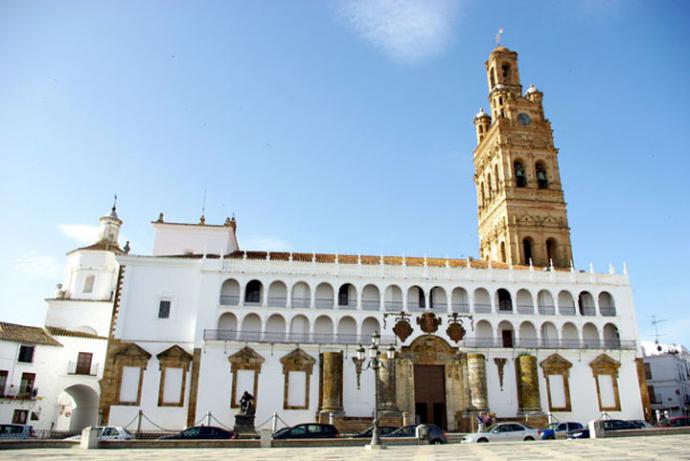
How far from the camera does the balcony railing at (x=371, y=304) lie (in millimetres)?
40156

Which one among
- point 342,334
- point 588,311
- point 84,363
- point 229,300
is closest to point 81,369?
point 84,363

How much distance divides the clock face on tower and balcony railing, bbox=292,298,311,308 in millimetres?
27889

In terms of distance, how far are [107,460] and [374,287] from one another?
27175 mm

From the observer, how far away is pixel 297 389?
36.5m

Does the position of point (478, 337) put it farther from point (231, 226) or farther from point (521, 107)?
point (521, 107)

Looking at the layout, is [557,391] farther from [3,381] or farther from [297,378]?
[3,381]

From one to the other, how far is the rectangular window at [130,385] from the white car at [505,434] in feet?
70.5

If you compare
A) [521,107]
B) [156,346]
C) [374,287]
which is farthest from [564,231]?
[156,346]

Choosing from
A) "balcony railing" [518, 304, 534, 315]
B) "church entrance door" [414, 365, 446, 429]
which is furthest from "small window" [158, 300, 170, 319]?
"balcony railing" [518, 304, 534, 315]

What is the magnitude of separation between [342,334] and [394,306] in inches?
173

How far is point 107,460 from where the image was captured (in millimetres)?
15422

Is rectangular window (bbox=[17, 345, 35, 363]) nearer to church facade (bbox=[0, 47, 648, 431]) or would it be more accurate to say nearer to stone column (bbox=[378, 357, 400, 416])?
church facade (bbox=[0, 47, 648, 431])

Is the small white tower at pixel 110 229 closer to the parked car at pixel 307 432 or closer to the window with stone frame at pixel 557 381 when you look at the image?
the parked car at pixel 307 432

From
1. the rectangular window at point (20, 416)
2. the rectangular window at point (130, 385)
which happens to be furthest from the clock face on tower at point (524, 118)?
the rectangular window at point (20, 416)
